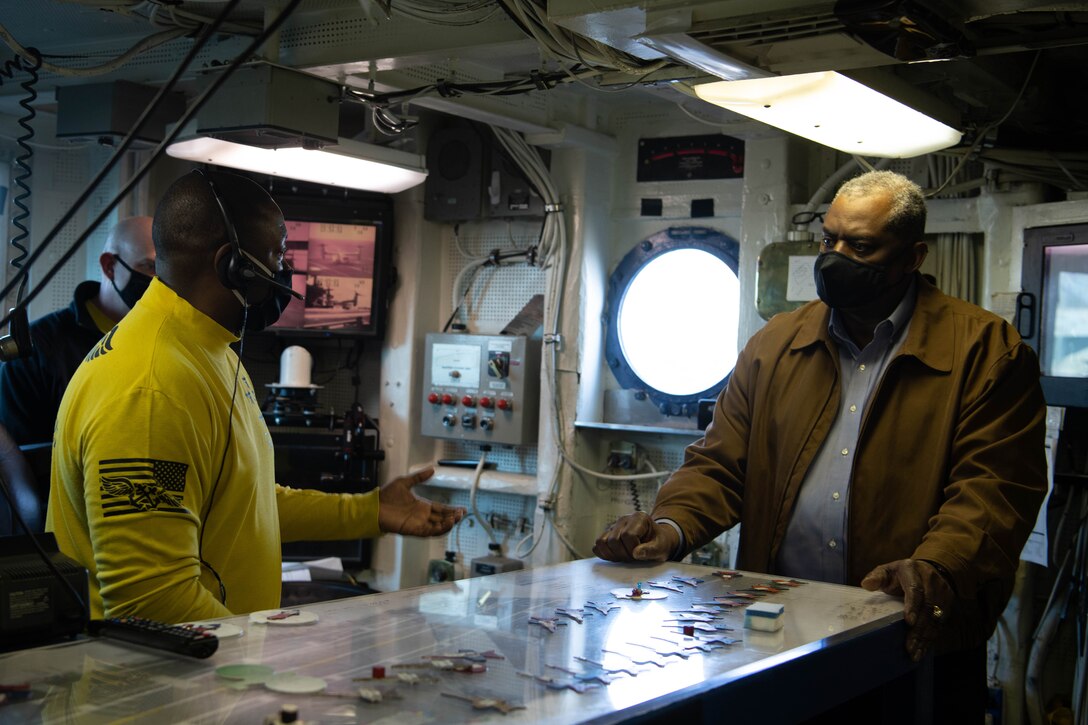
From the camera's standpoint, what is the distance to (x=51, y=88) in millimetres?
4961

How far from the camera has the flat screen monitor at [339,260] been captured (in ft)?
19.2

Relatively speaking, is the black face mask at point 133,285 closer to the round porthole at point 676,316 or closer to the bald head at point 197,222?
the bald head at point 197,222

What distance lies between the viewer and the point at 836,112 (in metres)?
3.03

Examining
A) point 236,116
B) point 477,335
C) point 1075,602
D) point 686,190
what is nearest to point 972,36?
point 236,116

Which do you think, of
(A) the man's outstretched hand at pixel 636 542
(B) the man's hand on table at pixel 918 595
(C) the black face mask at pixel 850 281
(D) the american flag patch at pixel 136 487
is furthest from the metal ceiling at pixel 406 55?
(D) the american flag patch at pixel 136 487

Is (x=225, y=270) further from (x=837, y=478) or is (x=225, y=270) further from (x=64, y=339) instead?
(x=64, y=339)

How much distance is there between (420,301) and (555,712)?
466 centimetres

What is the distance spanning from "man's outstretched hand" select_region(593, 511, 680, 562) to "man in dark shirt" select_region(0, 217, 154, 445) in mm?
2076

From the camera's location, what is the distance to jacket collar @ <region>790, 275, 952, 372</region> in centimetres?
272

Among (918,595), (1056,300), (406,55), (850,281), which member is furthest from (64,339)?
(1056,300)

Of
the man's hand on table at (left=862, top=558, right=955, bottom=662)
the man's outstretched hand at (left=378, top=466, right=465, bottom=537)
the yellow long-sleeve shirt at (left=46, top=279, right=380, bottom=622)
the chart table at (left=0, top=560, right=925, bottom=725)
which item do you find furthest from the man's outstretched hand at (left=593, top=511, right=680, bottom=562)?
the yellow long-sleeve shirt at (left=46, top=279, right=380, bottom=622)

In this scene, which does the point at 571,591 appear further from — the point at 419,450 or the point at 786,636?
the point at 419,450

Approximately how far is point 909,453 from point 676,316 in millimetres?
2866

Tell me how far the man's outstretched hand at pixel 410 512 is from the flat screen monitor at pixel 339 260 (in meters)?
3.31
